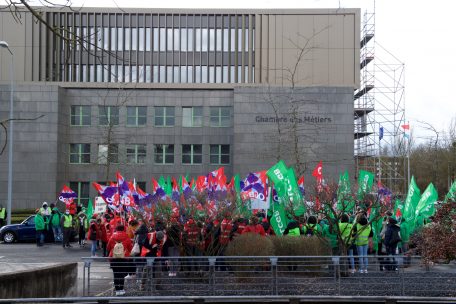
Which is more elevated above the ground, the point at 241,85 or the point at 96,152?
the point at 241,85

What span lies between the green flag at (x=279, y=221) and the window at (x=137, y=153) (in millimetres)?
35739

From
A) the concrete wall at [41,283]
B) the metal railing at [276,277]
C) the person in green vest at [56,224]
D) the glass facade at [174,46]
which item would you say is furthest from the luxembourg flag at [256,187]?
the glass facade at [174,46]

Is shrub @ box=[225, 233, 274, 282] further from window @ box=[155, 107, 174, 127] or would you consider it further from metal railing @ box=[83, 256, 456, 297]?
window @ box=[155, 107, 174, 127]

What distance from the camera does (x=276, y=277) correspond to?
43.7 ft

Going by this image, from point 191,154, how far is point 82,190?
9.61 m

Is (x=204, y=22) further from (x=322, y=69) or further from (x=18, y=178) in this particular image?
(x=18, y=178)

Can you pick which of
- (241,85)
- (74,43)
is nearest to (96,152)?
(241,85)

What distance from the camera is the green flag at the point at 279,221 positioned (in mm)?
18688

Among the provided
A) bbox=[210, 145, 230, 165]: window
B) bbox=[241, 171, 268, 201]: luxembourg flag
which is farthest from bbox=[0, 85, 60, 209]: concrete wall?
bbox=[241, 171, 268, 201]: luxembourg flag

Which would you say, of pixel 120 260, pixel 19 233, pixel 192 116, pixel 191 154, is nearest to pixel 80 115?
pixel 192 116

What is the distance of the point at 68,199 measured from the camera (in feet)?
97.2

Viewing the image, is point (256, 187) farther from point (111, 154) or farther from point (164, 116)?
point (164, 116)

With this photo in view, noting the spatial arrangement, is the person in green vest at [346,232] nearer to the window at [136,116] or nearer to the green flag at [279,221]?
the green flag at [279,221]

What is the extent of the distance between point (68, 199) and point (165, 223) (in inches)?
580
